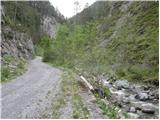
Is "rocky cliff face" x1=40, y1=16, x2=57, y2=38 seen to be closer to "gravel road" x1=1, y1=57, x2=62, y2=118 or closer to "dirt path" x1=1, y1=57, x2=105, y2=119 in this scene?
"gravel road" x1=1, y1=57, x2=62, y2=118

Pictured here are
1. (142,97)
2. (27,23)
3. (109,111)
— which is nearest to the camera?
(109,111)

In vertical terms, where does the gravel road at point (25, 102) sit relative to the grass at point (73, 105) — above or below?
above

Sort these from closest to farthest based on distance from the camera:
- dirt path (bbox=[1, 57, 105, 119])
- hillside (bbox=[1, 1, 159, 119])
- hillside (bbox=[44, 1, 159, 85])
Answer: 1. dirt path (bbox=[1, 57, 105, 119])
2. hillside (bbox=[1, 1, 159, 119])
3. hillside (bbox=[44, 1, 159, 85])

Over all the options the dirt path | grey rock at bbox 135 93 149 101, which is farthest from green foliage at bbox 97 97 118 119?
grey rock at bbox 135 93 149 101

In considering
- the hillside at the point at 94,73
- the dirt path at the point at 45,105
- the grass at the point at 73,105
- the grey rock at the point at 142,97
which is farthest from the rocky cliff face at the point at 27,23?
the grey rock at the point at 142,97

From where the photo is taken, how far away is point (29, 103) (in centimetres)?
1470

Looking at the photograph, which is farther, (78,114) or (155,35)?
(155,35)

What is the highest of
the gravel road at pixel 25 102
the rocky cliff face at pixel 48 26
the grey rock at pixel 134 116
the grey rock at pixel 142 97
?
the rocky cliff face at pixel 48 26

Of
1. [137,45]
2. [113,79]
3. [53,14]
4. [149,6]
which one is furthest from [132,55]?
[53,14]

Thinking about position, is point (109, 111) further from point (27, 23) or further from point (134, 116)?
point (27, 23)

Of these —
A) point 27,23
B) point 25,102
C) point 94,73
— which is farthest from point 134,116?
point 27,23

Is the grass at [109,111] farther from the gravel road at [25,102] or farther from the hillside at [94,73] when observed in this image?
the gravel road at [25,102]

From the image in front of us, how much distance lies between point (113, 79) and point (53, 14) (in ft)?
415

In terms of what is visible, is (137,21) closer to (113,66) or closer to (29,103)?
(113,66)
